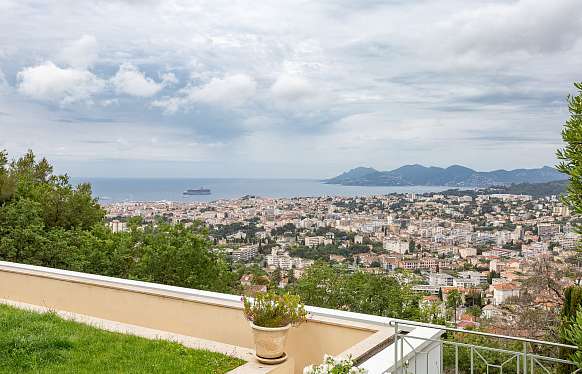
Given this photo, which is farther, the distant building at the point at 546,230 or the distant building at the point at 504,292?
the distant building at the point at 546,230

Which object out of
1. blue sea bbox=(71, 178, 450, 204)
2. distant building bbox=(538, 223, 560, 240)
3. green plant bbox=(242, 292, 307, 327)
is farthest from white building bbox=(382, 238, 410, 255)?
green plant bbox=(242, 292, 307, 327)

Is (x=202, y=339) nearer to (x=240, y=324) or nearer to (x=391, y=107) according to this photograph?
(x=240, y=324)

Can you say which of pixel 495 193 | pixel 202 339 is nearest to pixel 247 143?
pixel 495 193

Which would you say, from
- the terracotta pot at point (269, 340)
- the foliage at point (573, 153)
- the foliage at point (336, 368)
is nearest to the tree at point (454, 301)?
A: the terracotta pot at point (269, 340)

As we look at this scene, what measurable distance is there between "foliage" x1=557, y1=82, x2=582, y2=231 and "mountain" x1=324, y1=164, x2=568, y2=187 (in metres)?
20.9

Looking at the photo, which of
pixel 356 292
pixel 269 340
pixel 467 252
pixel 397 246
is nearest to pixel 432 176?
pixel 467 252

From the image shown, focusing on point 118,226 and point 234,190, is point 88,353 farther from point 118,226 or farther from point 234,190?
point 234,190

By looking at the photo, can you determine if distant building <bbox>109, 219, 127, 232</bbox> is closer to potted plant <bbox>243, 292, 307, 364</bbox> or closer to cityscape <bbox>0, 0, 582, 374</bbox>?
cityscape <bbox>0, 0, 582, 374</bbox>

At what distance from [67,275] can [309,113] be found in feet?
72.6

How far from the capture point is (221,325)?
586cm

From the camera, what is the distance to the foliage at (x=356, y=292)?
377 inches

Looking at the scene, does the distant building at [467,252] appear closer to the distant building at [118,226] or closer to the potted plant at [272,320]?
the distant building at [118,226]

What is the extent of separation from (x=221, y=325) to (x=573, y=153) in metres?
4.24

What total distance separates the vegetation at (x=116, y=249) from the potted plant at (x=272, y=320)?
6.45 m
